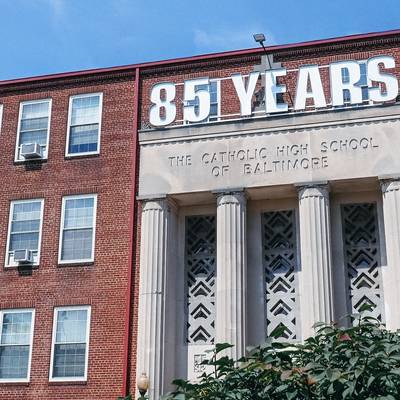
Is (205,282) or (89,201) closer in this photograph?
(205,282)

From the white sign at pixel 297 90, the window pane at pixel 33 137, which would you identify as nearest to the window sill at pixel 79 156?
the window pane at pixel 33 137

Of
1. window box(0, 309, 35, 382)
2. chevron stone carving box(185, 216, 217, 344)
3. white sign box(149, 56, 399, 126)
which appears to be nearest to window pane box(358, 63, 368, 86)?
white sign box(149, 56, 399, 126)

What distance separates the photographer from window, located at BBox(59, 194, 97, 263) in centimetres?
Answer: 2492

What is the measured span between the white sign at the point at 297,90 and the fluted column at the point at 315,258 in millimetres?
3175

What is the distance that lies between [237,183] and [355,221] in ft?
13.0

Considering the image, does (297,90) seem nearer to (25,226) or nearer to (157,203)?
(157,203)

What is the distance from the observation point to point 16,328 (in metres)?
24.7

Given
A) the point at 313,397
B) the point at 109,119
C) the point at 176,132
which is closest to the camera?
the point at 313,397

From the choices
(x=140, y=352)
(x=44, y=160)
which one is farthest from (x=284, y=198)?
(x=44, y=160)

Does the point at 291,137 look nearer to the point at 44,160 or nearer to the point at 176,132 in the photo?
the point at 176,132

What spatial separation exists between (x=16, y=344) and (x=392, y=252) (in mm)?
12608

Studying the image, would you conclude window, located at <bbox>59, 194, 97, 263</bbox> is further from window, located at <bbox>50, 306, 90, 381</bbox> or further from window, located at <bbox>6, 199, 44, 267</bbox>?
window, located at <bbox>50, 306, 90, 381</bbox>

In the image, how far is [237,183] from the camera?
23.3m

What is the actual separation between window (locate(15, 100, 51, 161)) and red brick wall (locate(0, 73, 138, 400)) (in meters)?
0.23
